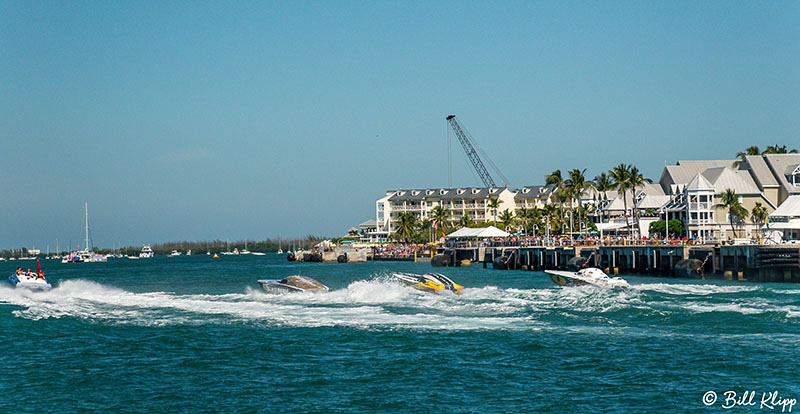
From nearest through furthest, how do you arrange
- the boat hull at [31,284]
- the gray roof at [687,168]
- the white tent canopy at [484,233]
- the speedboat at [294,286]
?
1. the speedboat at [294,286]
2. the boat hull at [31,284]
3. the white tent canopy at [484,233]
4. the gray roof at [687,168]

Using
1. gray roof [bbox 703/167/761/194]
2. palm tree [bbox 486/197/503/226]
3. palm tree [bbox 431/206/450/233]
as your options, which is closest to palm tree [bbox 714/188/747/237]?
gray roof [bbox 703/167/761/194]

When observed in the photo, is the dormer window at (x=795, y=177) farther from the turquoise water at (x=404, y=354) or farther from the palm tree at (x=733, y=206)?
the turquoise water at (x=404, y=354)

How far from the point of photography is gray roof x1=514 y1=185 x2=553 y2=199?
191 metres

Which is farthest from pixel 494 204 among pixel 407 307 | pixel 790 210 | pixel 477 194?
pixel 407 307

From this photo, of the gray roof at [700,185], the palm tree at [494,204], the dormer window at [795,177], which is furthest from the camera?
the palm tree at [494,204]

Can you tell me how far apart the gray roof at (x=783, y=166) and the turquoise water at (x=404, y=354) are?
2350 inches

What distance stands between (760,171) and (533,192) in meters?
95.1

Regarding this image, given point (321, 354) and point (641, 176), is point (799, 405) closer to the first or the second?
point (321, 354)

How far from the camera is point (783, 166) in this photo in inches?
3939

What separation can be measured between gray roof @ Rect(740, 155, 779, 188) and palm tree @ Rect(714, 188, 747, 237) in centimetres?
736

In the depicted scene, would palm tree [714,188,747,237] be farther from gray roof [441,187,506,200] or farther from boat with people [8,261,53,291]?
gray roof [441,187,506,200]

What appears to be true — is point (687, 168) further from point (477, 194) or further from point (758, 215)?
point (477, 194)

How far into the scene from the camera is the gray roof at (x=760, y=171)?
9819 centimetres
